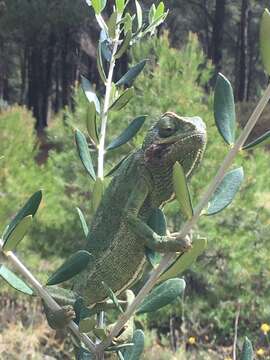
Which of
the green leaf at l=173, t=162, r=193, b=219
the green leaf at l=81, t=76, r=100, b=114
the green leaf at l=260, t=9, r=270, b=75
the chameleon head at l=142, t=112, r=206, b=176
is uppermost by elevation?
the green leaf at l=260, t=9, r=270, b=75

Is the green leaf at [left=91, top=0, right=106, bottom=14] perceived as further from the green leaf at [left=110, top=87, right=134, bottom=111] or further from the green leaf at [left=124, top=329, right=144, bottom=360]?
the green leaf at [left=124, top=329, right=144, bottom=360]

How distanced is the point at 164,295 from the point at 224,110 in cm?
21

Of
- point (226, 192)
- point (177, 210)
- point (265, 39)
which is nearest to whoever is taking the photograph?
point (265, 39)

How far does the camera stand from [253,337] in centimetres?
438

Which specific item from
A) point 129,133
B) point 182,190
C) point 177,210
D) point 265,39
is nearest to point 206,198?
point 182,190

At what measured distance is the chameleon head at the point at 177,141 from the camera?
26.0 inches

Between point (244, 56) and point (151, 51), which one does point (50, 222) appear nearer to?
point (151, 51)

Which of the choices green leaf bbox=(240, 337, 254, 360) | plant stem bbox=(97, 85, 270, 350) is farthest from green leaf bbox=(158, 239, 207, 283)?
green leaf bbox=(240, 337, 254, 360)

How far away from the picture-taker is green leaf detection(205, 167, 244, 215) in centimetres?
60

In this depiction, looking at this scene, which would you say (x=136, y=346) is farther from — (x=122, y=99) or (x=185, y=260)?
(x=122, y=99)

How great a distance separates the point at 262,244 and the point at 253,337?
0.65 m

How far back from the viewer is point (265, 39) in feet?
1.63

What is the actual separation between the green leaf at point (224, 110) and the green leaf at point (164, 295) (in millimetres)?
180

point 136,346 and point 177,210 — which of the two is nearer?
point 136,346
